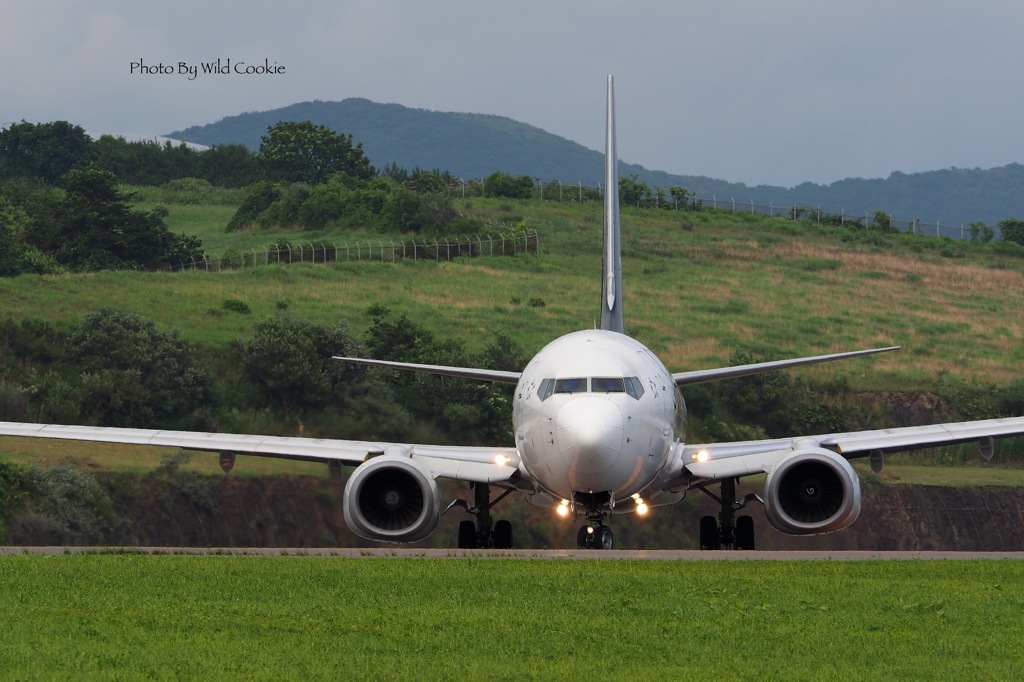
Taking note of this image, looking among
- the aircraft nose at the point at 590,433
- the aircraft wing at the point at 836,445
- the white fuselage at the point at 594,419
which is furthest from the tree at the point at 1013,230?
the aircraft nose at the point at 590,433

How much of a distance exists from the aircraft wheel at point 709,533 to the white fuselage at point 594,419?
12.5ft

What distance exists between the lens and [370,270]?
9438 cm

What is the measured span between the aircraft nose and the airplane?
0.02 meters

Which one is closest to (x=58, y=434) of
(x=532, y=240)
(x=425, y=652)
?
(x=425, y=652)

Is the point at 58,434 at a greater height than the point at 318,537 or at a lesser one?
greater

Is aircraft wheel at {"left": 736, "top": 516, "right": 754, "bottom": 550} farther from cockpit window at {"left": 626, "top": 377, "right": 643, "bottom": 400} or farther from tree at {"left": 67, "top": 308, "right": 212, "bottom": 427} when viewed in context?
tree at {"left": 67, "top": 308, "right": 212, "bottom": 427}

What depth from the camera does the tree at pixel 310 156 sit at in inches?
5787

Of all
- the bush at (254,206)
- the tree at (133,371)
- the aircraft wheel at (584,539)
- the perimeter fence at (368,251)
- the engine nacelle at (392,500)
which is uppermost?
the bush at (254,206)

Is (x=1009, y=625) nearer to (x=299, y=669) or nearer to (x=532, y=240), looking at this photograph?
(x=299, y=669)

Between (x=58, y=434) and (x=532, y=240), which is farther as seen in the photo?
(x=532, y=240)

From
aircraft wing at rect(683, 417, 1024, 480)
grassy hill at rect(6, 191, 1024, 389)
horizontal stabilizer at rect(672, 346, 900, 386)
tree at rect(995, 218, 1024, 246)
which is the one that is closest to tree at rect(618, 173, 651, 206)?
grassy hill at rect(6, 191, 1024, 389)

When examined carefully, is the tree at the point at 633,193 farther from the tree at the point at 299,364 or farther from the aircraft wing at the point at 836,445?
the aircraft wing at the point at 836,445

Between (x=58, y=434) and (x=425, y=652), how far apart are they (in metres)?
15.6

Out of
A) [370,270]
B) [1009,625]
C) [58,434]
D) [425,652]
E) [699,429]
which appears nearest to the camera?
[425,652]
